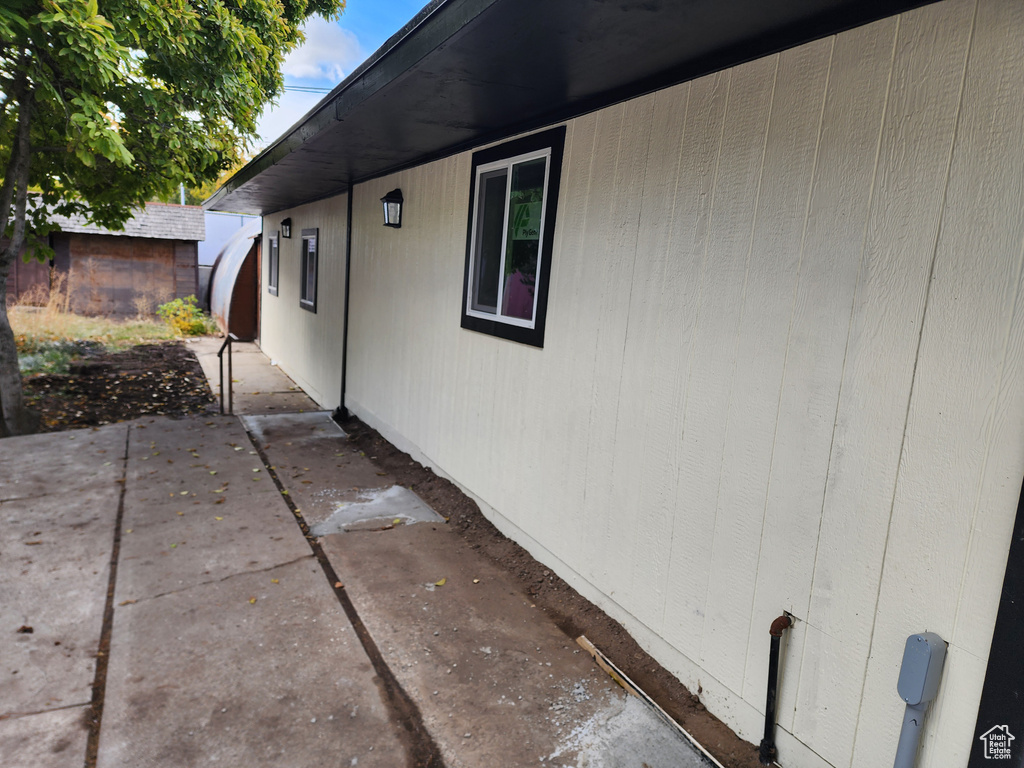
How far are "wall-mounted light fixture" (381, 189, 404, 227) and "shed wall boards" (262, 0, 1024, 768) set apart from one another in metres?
2.56

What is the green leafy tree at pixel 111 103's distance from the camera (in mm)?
4570

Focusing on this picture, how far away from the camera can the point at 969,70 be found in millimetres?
1737

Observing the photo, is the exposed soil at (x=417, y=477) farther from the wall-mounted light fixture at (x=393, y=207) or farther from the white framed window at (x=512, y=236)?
the wall-mounted light fixture at (x=393, y=207)

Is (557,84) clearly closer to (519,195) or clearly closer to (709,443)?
(519,195)

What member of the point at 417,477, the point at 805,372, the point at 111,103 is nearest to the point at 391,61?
the point at 805,372

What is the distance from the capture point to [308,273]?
30.1 ft

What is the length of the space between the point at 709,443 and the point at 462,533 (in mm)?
2188

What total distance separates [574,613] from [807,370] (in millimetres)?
1800

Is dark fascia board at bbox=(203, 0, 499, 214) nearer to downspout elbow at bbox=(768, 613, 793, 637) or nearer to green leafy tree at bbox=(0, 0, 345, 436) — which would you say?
green leafy tree at bbox=(0, 0, 345, 436)

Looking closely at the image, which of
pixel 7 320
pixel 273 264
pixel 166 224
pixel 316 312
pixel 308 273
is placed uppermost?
pixel 166 224

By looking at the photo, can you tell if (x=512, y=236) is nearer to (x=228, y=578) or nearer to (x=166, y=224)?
(x=228, y=578)

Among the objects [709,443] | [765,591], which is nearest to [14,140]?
[709,443]

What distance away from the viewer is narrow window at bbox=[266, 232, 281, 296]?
11.2 m

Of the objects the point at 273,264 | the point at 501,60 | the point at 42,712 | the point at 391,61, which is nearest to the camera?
the point at 42,712
